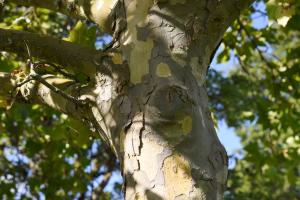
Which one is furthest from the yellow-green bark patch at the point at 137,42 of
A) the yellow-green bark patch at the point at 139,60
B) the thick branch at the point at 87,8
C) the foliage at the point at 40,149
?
the foliage at the point at 40,149

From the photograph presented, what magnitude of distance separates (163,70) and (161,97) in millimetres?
123

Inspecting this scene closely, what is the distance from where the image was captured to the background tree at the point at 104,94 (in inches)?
72.5

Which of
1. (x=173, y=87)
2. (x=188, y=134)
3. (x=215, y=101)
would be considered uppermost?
(x=215, y=101)

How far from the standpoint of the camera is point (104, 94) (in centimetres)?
179

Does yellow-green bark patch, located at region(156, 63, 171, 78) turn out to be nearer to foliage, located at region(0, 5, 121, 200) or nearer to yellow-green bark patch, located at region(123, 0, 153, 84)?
yellow-green bark patch, located at region(123, 0, 153, 84)

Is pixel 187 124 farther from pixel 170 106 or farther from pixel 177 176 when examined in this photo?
pixel 177 176

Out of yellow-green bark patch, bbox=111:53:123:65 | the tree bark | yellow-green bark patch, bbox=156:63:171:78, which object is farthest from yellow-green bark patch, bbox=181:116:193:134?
yellow-green bark patch, bbox=111:53:123:65

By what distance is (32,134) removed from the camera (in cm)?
562

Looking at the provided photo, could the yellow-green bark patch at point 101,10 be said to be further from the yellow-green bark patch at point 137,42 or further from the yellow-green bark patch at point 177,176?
the yellow-green bark patch at point 177,176

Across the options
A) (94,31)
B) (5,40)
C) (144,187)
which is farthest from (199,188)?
(94,31)

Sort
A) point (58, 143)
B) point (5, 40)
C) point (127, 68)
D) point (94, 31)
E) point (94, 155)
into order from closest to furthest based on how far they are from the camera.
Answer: point (127, 68) < point (5, 40) < point (94, 31) < point (58, 143) < point (94, 155)

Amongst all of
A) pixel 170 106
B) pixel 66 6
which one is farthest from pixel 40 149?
pixel 170 106

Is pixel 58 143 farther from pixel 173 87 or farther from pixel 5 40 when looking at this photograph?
pixel 173 87

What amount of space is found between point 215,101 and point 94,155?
2159mm
